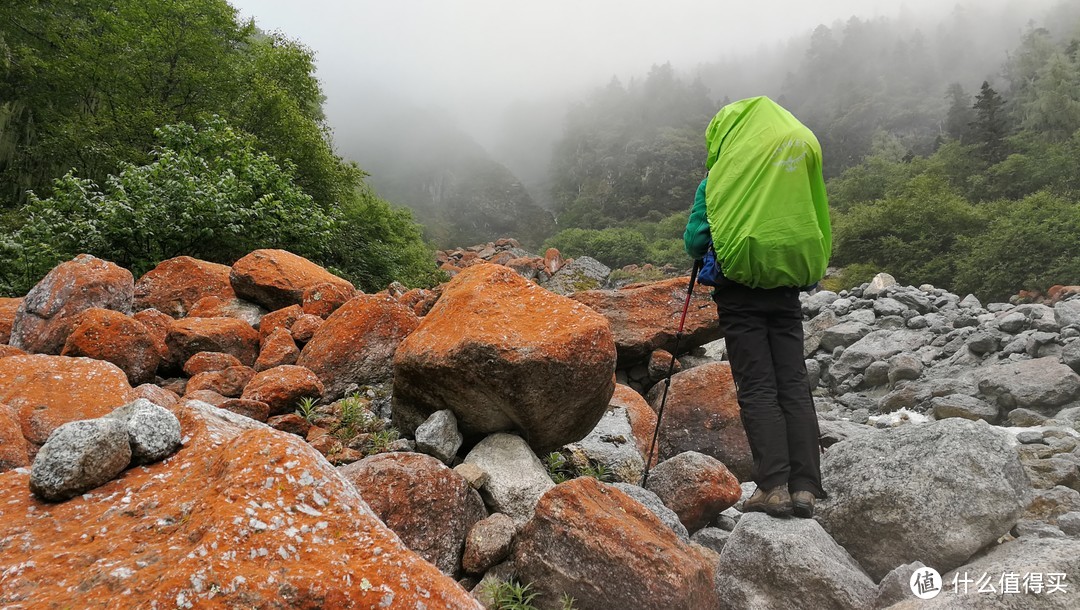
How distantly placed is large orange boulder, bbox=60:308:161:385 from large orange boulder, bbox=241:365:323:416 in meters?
1.31

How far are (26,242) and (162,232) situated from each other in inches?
76.0

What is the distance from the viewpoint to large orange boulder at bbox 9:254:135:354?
5539 mm

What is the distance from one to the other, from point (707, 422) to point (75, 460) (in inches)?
191

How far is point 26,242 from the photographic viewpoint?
9523 mm

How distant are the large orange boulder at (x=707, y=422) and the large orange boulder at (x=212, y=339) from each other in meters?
4.20

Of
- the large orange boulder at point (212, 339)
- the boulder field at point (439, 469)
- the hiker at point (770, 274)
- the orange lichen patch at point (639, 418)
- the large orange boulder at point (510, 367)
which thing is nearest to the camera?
the boulder field at point (439, 469)

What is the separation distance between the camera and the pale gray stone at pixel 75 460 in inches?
82.0

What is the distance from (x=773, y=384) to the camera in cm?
352

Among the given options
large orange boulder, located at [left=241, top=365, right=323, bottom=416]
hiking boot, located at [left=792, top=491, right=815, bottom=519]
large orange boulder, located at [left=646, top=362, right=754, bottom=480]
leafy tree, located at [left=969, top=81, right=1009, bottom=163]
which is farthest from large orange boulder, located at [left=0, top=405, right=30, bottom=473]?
leafy tree, located at [left=969, top=81, right=1009, bottom=163]

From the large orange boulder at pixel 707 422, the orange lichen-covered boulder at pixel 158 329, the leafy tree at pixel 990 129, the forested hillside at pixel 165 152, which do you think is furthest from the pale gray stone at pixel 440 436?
the leafy tree at pixel 990 129

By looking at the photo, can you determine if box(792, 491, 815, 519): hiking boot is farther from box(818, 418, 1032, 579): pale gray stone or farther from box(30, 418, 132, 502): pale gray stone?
box(30, 418, 132, 502): pale gray stone

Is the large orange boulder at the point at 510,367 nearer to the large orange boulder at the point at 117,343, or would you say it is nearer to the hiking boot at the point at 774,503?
the hiking boot at the point at 774,503

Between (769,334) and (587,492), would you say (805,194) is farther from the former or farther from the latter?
(587,492)

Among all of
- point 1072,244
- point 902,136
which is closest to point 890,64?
point 902,136
